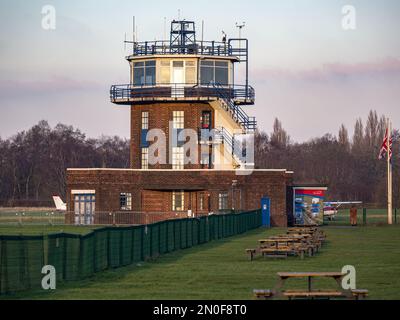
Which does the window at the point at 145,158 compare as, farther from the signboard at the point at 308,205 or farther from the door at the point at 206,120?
the signboard at the point at 308,205

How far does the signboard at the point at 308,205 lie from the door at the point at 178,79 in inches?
450

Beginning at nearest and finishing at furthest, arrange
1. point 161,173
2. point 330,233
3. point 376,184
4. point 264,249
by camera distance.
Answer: point 264,249 → point 330,233 → point 161,173 → point 376,184

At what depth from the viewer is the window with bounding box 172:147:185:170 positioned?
82.9 meters

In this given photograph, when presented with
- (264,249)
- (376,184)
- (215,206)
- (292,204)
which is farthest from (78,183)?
(376,184)

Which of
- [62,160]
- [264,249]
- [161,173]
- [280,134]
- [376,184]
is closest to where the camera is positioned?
[264,249]

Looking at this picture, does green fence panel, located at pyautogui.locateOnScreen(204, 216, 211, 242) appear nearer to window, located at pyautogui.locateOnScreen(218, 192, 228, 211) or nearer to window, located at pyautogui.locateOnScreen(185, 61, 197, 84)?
window, located at pyautogui.locateOnScreen(218, 192, 228, 211)

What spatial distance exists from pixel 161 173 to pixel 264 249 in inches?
1509

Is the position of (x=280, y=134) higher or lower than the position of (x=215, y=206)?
higher

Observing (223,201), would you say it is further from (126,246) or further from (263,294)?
(263,294)

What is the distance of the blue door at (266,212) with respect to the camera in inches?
3211

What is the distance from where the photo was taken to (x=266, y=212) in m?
81.7

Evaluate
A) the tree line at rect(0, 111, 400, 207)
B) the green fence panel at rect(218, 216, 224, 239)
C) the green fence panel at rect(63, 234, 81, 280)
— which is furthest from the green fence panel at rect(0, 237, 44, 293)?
the tree line at rect(0, 111, 400, 207)
